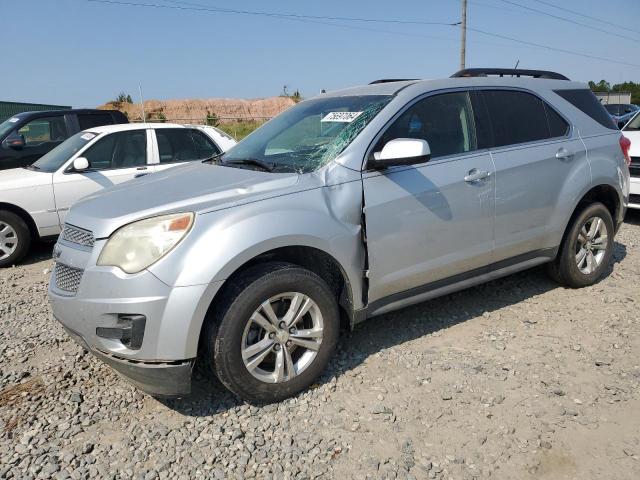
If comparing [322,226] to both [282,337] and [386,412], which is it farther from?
[386,412]

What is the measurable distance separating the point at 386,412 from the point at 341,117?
1915 mm

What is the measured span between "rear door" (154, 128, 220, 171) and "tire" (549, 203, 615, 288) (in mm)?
4647

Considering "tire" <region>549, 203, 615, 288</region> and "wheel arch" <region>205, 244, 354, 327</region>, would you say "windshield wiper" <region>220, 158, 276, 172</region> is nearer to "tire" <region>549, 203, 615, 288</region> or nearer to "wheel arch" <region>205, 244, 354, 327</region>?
"wheel arch" <region>205, 244, 354, 327</region>

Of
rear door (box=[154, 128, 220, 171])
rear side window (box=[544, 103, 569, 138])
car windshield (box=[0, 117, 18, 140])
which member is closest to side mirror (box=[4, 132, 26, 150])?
car windshield (box=[0, 117, 18, 140])

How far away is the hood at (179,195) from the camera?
2711 millimetres

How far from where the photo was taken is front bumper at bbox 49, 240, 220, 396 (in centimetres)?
253

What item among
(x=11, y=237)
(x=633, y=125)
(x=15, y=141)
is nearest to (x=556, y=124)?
(x=633, y=125)

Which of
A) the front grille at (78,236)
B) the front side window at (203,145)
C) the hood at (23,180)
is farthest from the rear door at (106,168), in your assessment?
the front grille at (78,236)

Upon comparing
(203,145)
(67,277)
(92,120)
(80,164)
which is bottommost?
(67,277)


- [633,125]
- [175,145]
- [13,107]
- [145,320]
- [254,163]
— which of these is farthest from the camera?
[13,107]

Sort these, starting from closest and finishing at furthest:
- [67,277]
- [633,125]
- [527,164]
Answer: [67,277]
[527,164]
[633,125]

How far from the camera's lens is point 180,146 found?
22.9 feet

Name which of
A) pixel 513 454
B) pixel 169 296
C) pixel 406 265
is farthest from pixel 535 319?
pixel 169 296

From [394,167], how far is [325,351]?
4.00 ft
